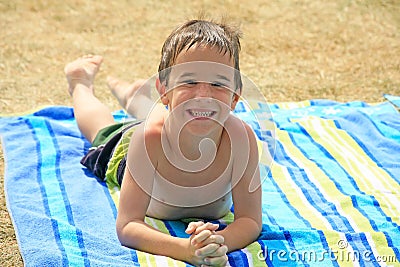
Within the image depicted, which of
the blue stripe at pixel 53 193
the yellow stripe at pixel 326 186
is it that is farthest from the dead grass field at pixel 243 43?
the yellow stripe at pixel 326 186

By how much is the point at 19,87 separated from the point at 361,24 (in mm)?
2528

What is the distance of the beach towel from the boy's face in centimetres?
43

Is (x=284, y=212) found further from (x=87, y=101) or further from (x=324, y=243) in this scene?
(x=87, y=101)

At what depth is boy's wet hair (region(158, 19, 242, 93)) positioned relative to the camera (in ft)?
7.28

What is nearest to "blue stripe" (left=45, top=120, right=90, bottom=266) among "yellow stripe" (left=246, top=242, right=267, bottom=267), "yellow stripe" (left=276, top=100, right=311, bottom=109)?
"yellow stripe" (left=246, top=242, right=267, bottom=267)

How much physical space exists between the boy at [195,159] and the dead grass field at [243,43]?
5.08 ft

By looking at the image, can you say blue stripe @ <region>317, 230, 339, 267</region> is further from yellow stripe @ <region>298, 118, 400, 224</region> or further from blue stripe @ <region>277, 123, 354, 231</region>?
yellow stripe @ <region>298, 118, 400, 224</region>

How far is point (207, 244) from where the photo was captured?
2086 millimetres

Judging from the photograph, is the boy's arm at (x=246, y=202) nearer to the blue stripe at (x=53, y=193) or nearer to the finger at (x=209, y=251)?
the finger at (x=209, y=251)

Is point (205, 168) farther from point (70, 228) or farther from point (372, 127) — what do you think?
point (372, 127)

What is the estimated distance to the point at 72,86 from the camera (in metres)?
3.40

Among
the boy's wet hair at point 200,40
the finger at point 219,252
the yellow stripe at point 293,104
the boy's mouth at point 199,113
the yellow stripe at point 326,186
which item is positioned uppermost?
the boy's wet hair at point 200,40

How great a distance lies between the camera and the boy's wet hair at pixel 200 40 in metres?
2.22

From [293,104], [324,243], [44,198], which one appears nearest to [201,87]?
[324,243]
